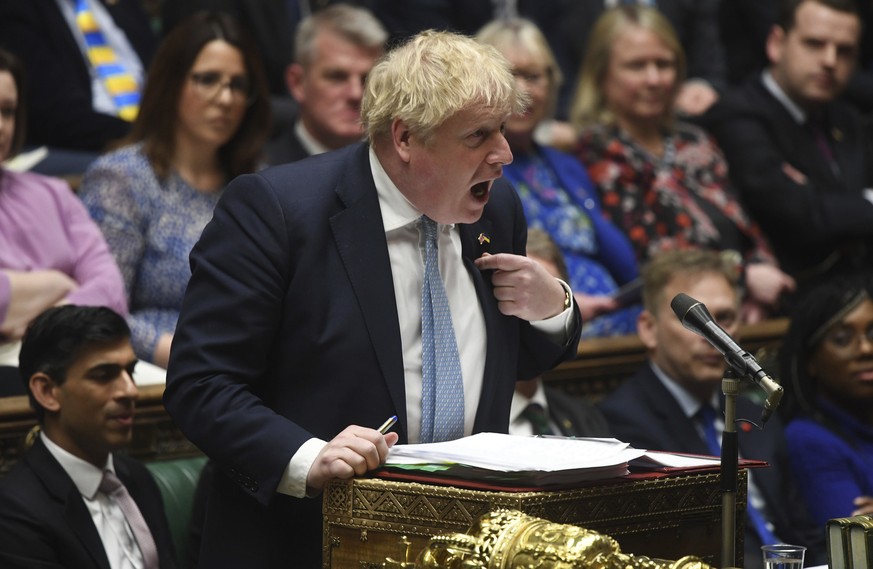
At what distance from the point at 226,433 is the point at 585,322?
2.70 metres

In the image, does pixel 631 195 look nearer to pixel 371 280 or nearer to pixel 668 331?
pixel 668 331

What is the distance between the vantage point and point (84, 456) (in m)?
3.16

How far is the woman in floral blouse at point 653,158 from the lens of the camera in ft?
17.3

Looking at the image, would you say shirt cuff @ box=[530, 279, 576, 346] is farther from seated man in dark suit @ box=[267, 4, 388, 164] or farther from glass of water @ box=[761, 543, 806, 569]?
seated man in dark suit @ box=[267, 4, 388, 164]

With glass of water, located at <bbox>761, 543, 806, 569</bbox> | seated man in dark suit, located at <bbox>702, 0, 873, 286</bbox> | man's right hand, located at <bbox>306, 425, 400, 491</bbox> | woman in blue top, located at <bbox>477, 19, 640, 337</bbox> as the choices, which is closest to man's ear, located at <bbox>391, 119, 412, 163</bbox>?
man's right hand, located at <bbox>306, 425, 400, 491</bbox>

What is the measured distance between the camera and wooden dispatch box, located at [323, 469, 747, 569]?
2.07 m

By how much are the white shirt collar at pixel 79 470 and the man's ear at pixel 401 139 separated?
1218mm

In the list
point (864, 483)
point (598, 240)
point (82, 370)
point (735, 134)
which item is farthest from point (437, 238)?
point (735, 134)

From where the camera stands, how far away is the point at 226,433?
2.25 metres

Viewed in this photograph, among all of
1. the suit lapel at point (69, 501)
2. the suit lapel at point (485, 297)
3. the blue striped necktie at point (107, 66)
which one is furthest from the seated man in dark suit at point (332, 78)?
the suit lapel at point (485, 297)

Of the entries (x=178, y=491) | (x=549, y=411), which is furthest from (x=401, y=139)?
(x=549, y=411)

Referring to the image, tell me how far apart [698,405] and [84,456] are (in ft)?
5.83

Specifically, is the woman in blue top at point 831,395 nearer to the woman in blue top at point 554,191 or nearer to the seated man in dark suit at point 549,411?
the seated man in dark suit at point 549,411

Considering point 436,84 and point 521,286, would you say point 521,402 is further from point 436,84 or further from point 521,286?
point 436,84
